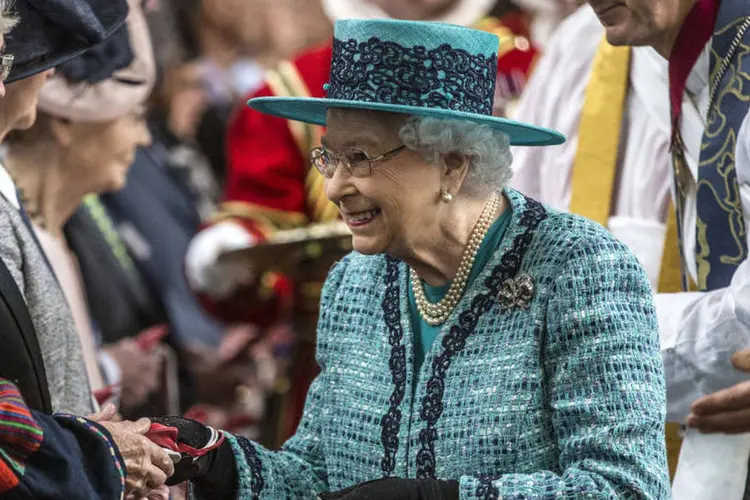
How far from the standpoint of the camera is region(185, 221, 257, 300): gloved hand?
569 cm

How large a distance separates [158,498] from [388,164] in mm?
887

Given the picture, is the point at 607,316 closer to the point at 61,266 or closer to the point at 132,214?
the point at 61,266

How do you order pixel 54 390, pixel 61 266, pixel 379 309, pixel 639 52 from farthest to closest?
pixel 61 266, pixel 639 52, pixel 54 390, pixel 379 309

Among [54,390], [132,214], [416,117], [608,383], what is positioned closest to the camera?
[608,383]

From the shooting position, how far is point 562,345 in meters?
3.04

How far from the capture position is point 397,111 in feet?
10.3

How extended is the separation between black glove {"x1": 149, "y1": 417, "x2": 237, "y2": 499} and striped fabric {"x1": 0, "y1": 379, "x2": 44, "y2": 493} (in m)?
0.44

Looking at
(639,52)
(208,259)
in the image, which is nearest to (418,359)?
(639,52)

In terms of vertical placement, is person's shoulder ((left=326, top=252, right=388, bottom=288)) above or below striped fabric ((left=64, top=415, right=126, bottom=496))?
above

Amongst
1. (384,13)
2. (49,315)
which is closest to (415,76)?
(49,315)

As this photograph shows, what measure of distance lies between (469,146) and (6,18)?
3.37ft

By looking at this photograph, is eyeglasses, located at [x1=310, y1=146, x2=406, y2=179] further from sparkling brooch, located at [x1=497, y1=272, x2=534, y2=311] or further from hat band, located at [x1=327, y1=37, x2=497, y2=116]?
sparkling brooch, located at [x1=497, y1=272, x2=534, y2=311]

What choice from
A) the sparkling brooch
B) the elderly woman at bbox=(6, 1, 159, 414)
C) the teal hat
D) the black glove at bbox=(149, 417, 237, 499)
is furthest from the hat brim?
the elderly woman at bbox=(6, 1, 159, 414)

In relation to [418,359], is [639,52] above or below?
above
